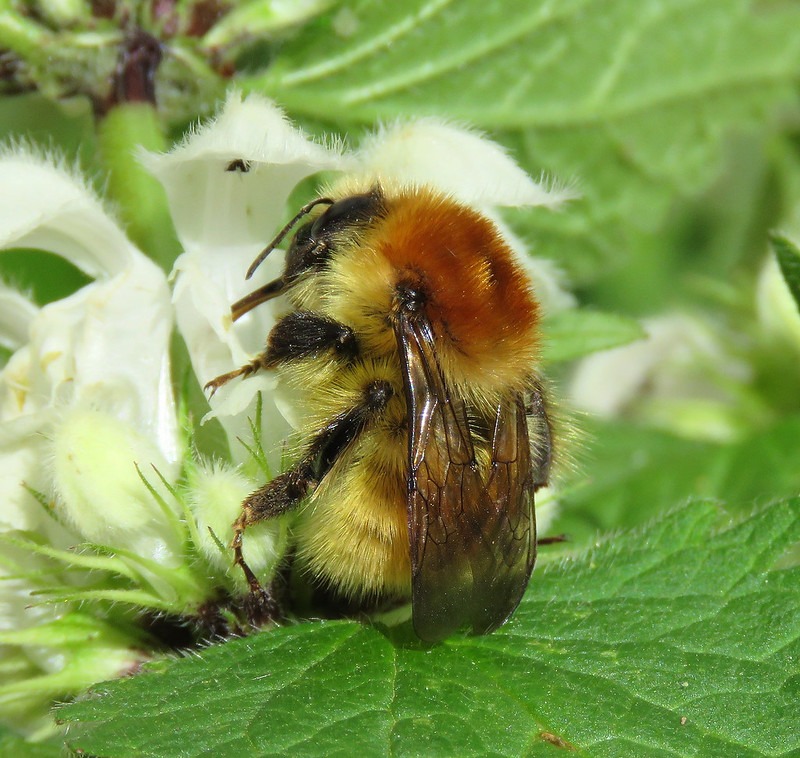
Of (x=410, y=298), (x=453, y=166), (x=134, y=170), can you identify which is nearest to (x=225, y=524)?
(x=410, y=298)

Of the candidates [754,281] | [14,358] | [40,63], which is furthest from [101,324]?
[754,281]

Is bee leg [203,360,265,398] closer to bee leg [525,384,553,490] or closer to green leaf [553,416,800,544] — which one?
bee leg [525,384,553,490]

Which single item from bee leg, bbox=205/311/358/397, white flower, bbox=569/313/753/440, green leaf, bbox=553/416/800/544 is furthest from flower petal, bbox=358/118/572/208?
white flower, bbox=569/313/753/440

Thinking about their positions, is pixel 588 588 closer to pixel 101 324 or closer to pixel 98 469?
pixel 98 469

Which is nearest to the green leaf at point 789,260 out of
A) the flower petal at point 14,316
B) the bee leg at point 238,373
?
the bee leg at point 238,373

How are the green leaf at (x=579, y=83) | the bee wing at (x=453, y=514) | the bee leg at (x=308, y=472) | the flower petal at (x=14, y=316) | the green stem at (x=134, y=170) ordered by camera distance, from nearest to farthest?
1. the bee wing at (x=453, y=514)
2. the bee leg at (x=308, y=472)
3. the flower petal at (x=14, y=316)
4. the green stem at (x=134, y=170)
5. the green leaf at (x=579, y=83)

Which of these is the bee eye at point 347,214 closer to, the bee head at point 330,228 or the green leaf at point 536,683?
the bee head at point 330,228
